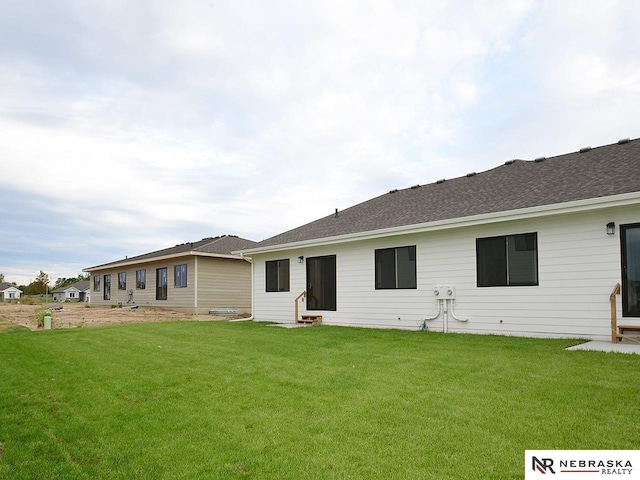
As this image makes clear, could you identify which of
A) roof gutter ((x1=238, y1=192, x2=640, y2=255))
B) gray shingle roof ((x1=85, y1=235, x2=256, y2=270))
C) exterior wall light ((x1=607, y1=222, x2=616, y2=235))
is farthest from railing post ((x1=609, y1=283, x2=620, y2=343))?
gray shingle roof ((x1=85, y1=235, x2=256, y2=270))

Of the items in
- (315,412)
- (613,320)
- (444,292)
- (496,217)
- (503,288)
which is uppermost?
(496,217)

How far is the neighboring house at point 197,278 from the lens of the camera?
21.0m

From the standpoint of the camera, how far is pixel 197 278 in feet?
68.7

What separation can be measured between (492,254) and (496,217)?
35.4 inches

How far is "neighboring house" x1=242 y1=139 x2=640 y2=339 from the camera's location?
25.6 feet

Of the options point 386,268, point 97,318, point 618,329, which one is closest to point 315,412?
point 618,329

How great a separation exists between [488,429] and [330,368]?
2828mm

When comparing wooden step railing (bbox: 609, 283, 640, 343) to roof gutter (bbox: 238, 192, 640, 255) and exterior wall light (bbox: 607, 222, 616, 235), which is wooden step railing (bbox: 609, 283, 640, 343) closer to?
exterior wall light (bbox: 607, 222, 616, 235)

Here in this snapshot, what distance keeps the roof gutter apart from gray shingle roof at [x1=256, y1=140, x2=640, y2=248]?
0.58ft

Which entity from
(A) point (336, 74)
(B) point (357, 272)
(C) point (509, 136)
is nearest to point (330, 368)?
(B) point (357, 272)

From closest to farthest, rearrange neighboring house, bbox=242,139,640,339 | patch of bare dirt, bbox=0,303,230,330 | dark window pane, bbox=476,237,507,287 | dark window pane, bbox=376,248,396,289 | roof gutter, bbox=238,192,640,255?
roof gutter, bbox=238,192,640,255 → neighboring house, bbox=242,139,640,339 → dark window pane, bbox=476,237,507,287 → dark window pane, bbox=376,248,396,289 → patch of bare dirt, bbox=0,303,230,330

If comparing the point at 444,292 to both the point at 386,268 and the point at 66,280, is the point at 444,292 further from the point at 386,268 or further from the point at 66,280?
the point at 66,280

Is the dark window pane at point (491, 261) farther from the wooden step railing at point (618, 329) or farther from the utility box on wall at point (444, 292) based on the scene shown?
the wooden step railing at point (618, 329)

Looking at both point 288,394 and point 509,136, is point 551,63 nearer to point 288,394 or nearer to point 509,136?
point 509,136
